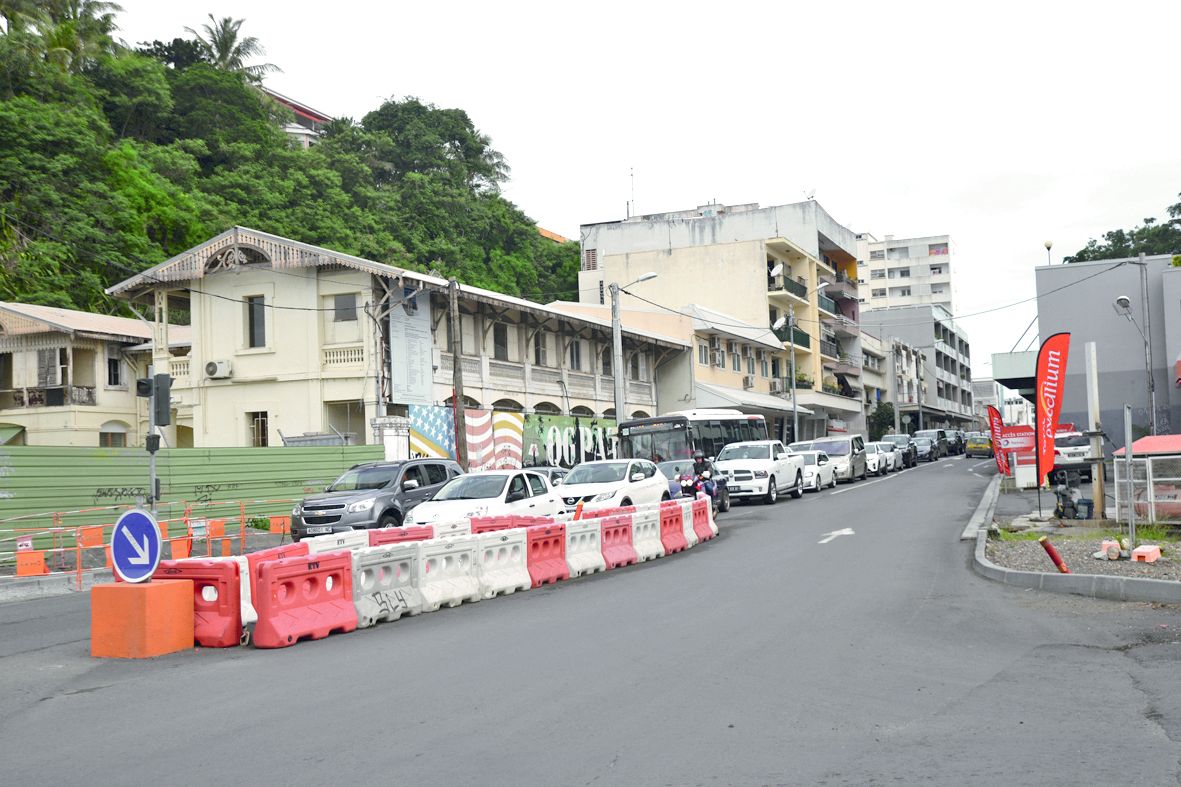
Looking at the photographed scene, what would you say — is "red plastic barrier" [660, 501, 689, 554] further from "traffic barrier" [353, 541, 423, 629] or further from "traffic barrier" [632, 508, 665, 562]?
"traffic barrier" [353, 541, 423, 629]

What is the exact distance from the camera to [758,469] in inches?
1257

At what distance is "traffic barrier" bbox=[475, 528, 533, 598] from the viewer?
13.7 meters

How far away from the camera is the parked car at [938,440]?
67113 millimetres

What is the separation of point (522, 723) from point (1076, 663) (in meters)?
4.64

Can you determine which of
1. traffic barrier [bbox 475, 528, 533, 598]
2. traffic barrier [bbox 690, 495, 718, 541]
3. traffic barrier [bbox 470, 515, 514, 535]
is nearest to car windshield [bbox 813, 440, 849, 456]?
traffic barrier [bbox 690, 495, 718, 541]

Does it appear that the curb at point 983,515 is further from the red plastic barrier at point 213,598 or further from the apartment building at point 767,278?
the apartment building at point 767,278

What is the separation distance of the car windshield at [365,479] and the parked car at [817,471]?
18583mm

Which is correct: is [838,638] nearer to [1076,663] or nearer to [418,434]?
[1076,663]

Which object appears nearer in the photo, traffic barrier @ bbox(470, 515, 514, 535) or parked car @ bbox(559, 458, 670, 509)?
traffic barrier @ bbox(470, 515, 514, 535)

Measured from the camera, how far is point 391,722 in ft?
22.7

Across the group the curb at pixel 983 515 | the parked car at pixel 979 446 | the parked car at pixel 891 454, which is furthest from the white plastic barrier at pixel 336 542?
the parked car at pixel 979 446

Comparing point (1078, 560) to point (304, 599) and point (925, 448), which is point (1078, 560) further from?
point (925, 448)

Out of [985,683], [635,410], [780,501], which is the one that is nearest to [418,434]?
[780,501]

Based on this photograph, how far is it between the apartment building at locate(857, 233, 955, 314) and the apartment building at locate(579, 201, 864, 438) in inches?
2089
